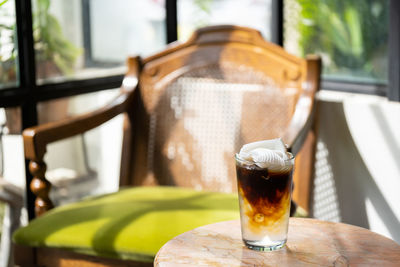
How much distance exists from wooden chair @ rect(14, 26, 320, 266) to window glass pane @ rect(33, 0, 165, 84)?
273mm

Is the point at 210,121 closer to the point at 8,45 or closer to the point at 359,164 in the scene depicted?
the point at 359,164

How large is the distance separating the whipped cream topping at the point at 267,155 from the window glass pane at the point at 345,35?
1317 mm

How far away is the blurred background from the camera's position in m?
2.03

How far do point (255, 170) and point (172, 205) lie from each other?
2.31 ft

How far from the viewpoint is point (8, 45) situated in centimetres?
Result: 209

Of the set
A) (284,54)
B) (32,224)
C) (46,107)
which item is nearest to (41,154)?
(32,224)

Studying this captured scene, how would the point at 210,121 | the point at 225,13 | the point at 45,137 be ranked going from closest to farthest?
the point at 45,137 → the point at 210,121 → the point at 225,13

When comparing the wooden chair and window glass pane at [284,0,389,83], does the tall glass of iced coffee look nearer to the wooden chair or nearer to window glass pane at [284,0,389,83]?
the wooden chair

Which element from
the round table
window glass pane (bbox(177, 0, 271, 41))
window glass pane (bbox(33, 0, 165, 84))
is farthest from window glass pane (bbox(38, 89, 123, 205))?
the round table

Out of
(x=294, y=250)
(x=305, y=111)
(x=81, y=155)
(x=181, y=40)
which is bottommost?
(x=81, y=155)

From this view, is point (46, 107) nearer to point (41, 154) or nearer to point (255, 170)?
point (41, 154)

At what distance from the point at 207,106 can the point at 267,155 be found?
1097mm

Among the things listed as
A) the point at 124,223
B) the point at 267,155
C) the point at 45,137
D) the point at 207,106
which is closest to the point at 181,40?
the point at 207,106

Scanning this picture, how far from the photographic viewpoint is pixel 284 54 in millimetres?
2113
